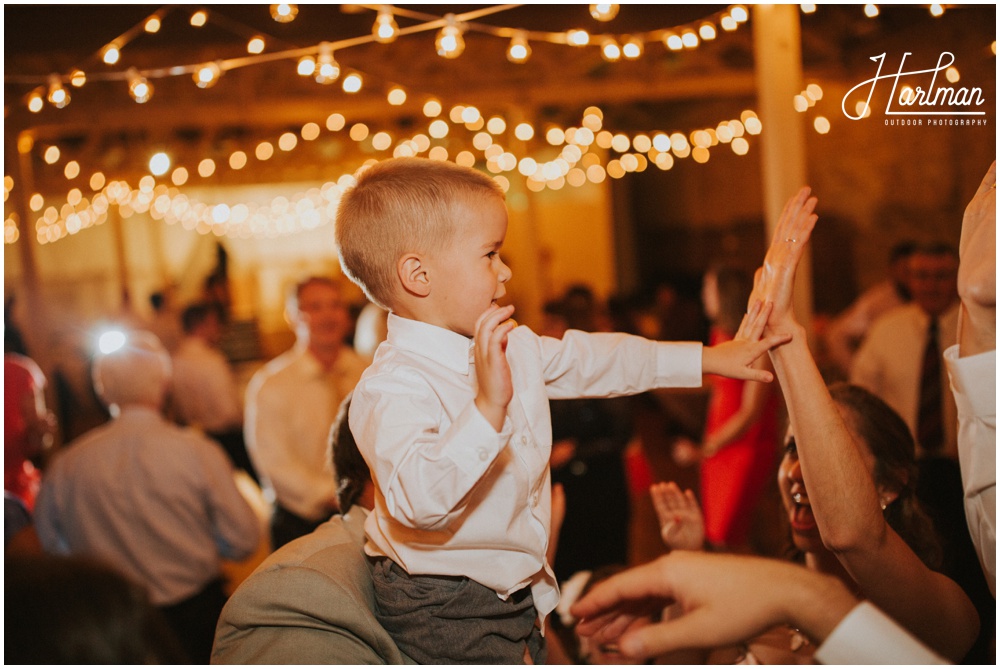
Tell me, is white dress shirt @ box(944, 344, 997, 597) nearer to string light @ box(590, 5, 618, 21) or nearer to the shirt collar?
the shirt collar

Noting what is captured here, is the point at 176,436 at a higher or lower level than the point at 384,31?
lower

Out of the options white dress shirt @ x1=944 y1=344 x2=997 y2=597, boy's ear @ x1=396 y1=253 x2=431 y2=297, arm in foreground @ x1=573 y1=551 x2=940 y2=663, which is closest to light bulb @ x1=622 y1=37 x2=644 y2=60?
boy's ear @ x1=396 y1=253 x2=431 y2=297

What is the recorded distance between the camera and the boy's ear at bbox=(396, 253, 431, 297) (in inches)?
48.4

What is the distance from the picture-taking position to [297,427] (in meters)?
3.50

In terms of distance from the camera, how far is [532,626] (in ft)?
4.26

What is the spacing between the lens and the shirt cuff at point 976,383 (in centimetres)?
99

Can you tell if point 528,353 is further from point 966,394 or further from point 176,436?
point 176,436

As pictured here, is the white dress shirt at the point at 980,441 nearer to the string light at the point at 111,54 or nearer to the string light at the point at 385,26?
the string light at the point at 385,26

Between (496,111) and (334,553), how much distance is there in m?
10.1

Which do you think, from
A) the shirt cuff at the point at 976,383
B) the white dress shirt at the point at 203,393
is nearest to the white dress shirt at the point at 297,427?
the white dress shirt at the point at 203,393

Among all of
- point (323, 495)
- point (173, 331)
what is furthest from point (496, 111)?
point (323, 495)

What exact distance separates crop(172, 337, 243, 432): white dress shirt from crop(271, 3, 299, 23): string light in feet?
10.3

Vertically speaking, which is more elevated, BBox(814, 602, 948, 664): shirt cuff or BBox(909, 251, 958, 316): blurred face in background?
BBox(909, 251, 958, 316): blurred face in background

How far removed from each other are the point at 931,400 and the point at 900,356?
251 mm
